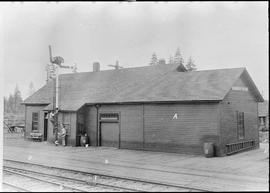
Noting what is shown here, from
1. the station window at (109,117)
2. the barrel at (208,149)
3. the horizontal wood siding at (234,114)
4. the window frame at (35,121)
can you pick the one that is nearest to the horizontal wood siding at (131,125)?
the station window at (109,117)

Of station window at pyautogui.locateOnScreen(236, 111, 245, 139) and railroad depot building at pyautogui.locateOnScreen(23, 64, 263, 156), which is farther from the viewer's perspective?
station window at pyautogui.locateOnScreen(236, 111, 245, 139)

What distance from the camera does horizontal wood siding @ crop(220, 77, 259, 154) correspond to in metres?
16.1

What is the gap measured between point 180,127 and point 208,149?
1957 millimetres

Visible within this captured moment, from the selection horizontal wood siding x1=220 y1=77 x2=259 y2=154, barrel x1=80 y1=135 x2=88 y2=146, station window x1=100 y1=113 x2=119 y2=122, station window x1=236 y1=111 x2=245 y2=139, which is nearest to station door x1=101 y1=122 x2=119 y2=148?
station window x1=100 y1=113 x2=119 y2=122

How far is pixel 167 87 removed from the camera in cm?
1838

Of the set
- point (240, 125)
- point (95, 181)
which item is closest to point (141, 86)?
point (240, 125)

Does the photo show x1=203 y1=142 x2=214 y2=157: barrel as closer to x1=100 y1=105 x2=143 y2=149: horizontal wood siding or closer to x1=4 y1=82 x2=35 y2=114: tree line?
x1=100 y1=105 x2=143 y2=149: horizontal wood siding

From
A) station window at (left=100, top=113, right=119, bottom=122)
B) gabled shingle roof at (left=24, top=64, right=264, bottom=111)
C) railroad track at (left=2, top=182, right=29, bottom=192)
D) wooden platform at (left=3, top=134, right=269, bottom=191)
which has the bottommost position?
railroad track at (left=2, top=182, right=29, bottom=192)

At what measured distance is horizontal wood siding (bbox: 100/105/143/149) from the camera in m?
18.0

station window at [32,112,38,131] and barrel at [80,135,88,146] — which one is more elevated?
station window at [32,112,38,131]

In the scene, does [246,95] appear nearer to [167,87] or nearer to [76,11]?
[167,87]

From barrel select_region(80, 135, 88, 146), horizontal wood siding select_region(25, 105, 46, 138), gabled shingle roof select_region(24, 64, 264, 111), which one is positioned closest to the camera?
gabled shingle roof select_region(24, 64, 264, 111)

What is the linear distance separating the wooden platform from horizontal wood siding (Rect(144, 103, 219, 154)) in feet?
2.46

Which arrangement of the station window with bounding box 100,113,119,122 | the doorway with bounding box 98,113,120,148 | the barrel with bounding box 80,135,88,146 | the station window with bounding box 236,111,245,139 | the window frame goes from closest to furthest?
the station window with bounding box 236,111,245,139
the doorway with bounding box 98,113,120,148
the station window with bounding box 100,113,119,122
the barrel with bounding box 80,135,88,146
the window frame
